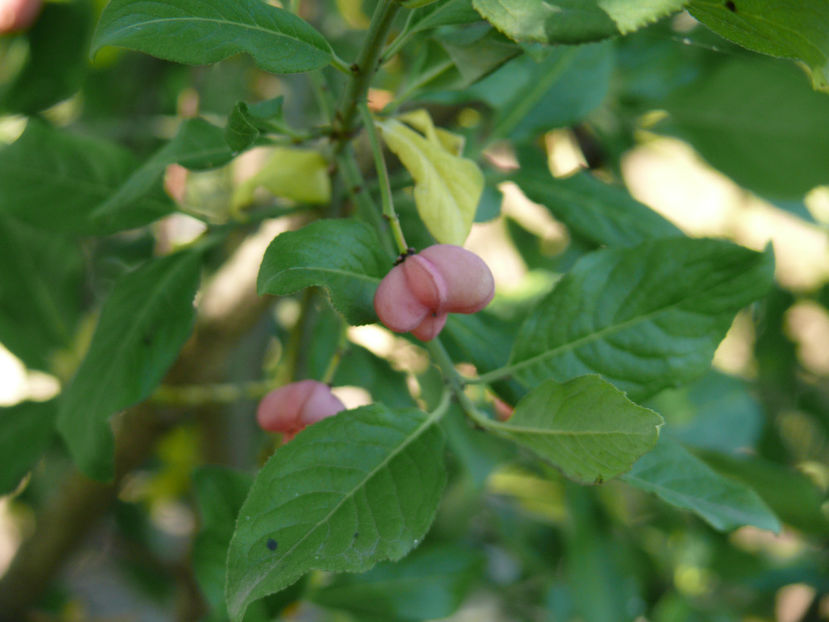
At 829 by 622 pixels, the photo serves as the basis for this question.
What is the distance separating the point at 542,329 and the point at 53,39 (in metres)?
0.65

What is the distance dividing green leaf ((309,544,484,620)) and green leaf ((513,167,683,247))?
1.21 ft

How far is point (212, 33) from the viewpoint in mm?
369

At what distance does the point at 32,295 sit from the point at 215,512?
469 millimetres

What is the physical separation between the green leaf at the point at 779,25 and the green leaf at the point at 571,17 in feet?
0.07

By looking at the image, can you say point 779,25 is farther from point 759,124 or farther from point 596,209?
point 759,124

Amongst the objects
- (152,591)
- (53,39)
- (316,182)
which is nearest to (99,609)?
(152,591)

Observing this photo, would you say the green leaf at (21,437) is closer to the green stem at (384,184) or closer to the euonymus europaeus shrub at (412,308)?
the euonymus europaeus shrub at (412,308)

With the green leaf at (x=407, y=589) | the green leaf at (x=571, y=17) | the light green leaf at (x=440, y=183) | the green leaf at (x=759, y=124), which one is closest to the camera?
the green leaf at (x=571, y=17)

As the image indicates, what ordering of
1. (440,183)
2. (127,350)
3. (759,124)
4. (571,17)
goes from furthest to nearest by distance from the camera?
(759,124) < (127,350) < (440,183) < (571,17)

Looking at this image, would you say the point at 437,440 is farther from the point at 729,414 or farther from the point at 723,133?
the point at 729,414

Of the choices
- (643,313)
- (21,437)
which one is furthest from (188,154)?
(21,437)

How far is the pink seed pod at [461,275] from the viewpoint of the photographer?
38cm

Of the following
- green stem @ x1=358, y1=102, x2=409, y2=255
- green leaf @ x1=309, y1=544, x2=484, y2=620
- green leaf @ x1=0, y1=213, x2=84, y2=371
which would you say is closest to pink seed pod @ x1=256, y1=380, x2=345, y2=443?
green stem @ x1=358, y1=102, x2=409, y2=255

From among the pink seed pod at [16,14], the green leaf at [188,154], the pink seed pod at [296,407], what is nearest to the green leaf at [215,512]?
the pink seed pod at [296,407]
